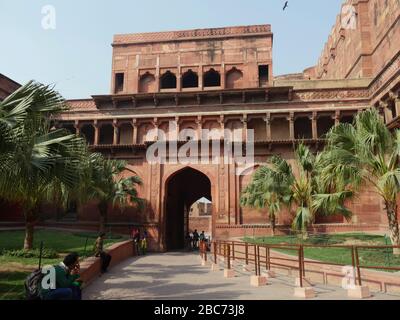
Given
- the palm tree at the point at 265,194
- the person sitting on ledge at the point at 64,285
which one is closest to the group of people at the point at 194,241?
the palm tree at the point at 265,194

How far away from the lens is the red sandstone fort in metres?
24.0

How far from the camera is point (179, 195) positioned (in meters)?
30.7

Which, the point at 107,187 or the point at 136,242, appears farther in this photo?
the point at 136,242

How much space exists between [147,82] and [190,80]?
3895 mm

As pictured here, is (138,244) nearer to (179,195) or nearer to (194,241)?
(194,241)

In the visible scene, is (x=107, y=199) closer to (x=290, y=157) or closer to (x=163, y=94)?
(x=163, y=94)

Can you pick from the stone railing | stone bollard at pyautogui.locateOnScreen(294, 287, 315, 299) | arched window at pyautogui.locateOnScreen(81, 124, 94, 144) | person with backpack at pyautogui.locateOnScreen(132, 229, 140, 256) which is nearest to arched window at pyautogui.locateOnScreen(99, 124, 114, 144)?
arched window at pyautogui.locateOnScreen(81, 124, 94, 144)

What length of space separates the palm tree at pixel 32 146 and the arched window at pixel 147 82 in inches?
912

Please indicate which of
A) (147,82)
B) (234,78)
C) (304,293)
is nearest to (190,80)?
(147,82)

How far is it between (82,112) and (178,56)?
9.46 meters

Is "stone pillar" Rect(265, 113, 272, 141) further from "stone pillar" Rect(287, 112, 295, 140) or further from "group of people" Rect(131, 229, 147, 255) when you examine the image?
"group of people" Rect(131, 229, 147, 255)
